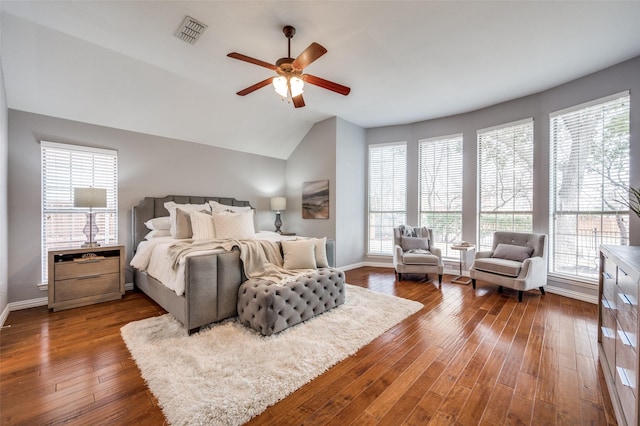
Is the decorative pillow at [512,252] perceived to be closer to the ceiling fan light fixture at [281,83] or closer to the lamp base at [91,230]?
the ceiling fan light fixture at [281,83]

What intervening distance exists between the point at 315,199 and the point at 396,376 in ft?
12.4

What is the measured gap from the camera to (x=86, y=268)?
3270 millimetres

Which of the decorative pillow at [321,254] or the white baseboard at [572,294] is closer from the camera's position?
the decorative pillow at [321,254]

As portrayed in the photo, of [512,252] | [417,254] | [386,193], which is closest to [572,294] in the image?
[512,252]

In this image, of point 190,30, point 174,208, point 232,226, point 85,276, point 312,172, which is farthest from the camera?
point 312,172

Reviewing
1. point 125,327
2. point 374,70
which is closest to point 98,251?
point 125,327

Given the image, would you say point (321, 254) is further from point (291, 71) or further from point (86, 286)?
point (86, 286)

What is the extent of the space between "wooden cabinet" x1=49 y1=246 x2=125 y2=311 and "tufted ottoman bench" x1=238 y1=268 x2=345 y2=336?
207 cm

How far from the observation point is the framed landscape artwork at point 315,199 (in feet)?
16.8

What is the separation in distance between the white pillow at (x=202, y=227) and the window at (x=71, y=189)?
1352mm

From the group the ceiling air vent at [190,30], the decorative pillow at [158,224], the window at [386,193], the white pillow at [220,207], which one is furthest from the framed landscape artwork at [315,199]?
the ceiling air vent at [190,30]

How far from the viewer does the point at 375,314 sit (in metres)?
2.97

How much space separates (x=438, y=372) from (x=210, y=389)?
5.48ft

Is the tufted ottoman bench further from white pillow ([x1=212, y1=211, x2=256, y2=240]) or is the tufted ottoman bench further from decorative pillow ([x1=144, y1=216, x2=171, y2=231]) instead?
decorative pillow ([x1=144, y1=216, x2=171, y2=231])
